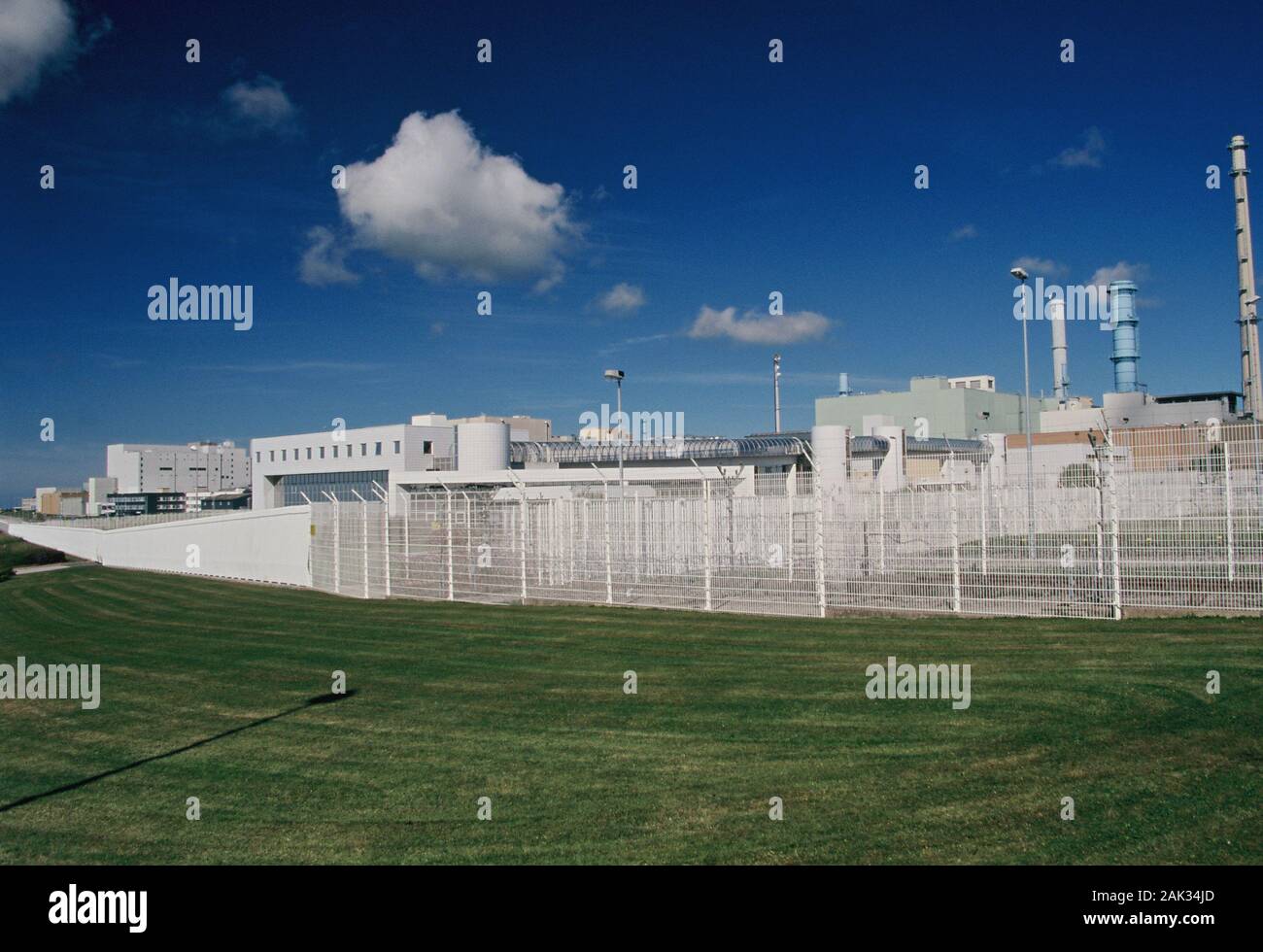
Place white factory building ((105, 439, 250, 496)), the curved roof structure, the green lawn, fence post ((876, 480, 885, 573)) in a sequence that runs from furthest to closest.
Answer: white factory building ((105, 439, 250, 496)) < the curved roof structure < fence post ((876, 480, 885, 573)) < the green lawn

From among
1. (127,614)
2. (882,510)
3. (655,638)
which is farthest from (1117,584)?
(127,614)

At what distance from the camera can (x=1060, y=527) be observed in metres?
15.2

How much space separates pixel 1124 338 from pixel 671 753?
251 feet

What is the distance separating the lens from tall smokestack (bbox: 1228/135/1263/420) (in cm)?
5034

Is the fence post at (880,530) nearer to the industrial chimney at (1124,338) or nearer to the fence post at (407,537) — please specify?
the fence post at (407,537)

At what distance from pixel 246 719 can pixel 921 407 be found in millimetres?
80784

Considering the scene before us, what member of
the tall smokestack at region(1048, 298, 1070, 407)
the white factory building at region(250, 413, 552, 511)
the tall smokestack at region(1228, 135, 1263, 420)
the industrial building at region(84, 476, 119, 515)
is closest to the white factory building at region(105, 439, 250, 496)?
the industrial building at region(84, 476, 119, 515)

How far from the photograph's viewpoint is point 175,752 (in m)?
8.41

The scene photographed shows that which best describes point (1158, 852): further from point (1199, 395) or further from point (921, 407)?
point (921, 407)
